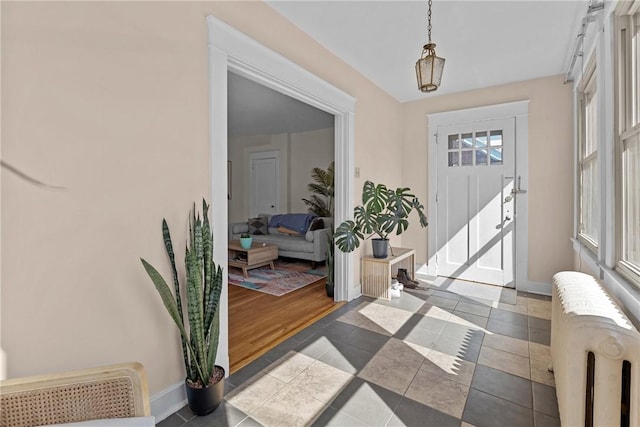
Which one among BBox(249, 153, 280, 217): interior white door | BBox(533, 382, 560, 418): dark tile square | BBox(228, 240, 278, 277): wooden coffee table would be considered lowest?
BBox(533, 382, 560, 418): dark tile square

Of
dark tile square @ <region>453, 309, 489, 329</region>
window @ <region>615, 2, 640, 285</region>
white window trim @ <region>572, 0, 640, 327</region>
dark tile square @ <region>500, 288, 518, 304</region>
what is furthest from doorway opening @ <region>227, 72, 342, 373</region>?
window @ <region>615, 2, 640, 285</region>

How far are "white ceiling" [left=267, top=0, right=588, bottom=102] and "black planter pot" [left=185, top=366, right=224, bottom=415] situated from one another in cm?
253

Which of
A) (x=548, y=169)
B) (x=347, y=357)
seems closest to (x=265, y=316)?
(x=347, y=357)

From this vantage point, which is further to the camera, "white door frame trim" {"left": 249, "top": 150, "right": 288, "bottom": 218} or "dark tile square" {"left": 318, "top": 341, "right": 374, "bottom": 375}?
"white door frame trim" {"left": 249, "top": 150, "right": 288, "bottom": 218}

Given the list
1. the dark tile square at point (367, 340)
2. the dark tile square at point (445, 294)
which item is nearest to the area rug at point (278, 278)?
the dark tile square at point (367, 340)

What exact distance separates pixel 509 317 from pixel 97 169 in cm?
339

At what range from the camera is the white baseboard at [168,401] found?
1.65 m

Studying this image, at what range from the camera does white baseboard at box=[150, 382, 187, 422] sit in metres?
1.65

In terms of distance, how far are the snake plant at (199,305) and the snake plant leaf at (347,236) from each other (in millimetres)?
1633

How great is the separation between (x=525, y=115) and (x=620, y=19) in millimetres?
2039

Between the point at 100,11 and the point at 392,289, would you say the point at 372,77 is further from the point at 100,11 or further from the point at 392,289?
the point at 100,11

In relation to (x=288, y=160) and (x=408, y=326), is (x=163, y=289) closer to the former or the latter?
(x=408, y=326)

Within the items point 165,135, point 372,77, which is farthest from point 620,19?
point 165,135

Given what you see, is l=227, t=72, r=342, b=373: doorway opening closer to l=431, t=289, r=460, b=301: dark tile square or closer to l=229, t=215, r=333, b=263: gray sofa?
l=229, t=215, r=333, b=263: gray sofa
